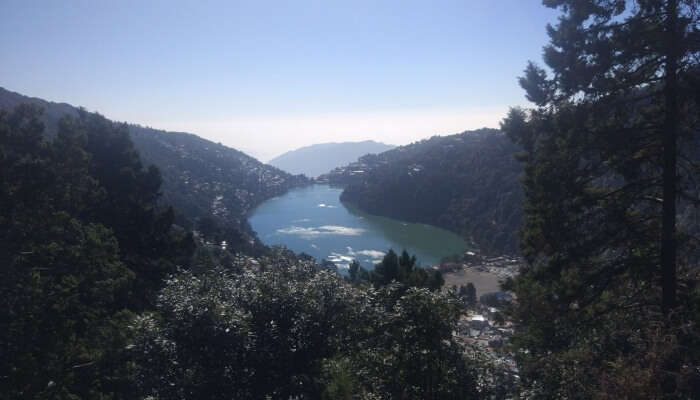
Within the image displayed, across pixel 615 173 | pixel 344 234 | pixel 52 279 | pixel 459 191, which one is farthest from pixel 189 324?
pixel 459 191

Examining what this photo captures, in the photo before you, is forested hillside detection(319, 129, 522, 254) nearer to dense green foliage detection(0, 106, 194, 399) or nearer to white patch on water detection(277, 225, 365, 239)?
white patch on water detection(277, 225, 365, 239)

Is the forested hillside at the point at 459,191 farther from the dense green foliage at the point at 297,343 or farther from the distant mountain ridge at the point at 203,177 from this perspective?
the dense green foliage at the point at 297,343

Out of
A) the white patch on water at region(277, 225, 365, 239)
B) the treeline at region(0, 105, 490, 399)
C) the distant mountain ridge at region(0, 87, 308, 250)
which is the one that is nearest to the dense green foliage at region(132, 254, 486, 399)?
the treeline at region(0, 105, 490, 399)

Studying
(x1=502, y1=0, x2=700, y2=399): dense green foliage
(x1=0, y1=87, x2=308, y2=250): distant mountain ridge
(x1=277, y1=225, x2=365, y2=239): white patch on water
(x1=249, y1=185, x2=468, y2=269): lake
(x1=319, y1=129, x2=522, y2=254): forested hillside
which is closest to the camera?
(x1=502, y1=0, x2=700, y2=399): dense green foliage

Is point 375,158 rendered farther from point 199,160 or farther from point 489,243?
point 489,243

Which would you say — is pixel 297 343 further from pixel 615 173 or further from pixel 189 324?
pixel 615 173
